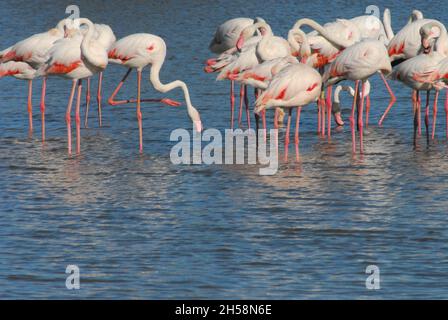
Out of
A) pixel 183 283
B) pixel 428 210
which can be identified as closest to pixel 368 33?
pixel 428 210

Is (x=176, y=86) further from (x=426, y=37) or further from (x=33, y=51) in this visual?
(x=426, y=37)

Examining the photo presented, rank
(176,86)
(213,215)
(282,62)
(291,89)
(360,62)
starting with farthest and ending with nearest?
(176,86) < (282,62) < (360,62) < (291,89) < (213,215)

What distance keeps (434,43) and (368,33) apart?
244 centimetres

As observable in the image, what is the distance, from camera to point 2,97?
58.5 feet

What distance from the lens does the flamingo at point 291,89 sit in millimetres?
13133

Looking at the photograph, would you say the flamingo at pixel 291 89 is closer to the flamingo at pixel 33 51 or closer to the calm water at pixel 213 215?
the calm water at pixel 213 215

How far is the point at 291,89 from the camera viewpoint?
13141 millimetres

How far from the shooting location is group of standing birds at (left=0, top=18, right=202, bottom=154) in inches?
551

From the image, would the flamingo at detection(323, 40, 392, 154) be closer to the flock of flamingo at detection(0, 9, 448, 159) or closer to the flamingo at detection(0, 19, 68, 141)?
the flock of flamingo at detection(0, 9, 448, 159)

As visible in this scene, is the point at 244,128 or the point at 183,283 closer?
the point at 183,283

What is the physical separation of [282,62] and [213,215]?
10.9ft

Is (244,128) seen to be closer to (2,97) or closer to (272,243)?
(2,97)

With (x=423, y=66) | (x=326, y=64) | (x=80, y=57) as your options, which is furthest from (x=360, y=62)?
(x=80, y=57)
